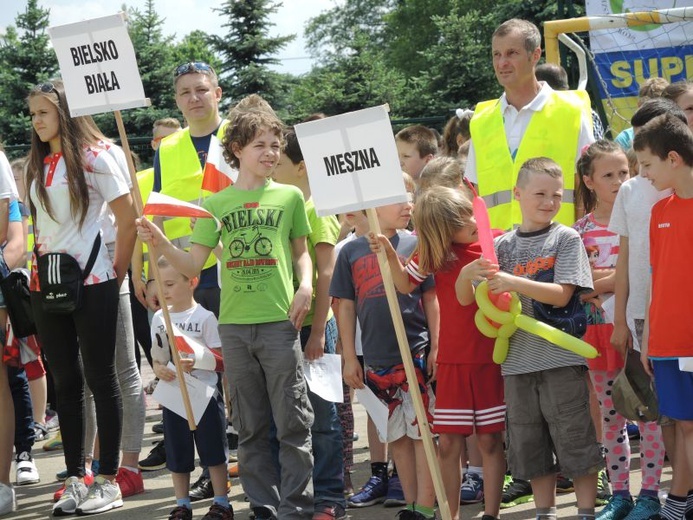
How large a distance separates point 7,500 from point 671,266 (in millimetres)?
3918

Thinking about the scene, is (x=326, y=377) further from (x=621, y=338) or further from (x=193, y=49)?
(x=193, y=49)

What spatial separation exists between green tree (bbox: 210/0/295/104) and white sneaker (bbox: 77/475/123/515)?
22198 mm

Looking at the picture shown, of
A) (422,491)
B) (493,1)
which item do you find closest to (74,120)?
(422,491)

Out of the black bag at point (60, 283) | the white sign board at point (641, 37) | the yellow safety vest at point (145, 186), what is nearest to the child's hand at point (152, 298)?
the black bag at point (60, 283)

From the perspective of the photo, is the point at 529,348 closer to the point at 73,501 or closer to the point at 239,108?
the point at 239,108

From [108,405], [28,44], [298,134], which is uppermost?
[28,44]

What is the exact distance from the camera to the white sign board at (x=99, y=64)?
586 centimetres

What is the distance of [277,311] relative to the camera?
5.42m

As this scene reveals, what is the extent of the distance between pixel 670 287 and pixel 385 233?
4.72 ft

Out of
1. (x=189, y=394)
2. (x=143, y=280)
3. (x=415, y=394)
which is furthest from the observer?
(x=143, y=280)

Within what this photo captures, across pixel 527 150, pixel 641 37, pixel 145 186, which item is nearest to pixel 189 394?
pixel 527 150

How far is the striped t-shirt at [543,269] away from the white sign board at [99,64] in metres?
2.07

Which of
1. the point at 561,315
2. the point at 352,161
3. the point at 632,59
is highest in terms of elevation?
the point at 632,59

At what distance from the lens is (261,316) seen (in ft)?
17.7
